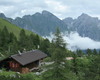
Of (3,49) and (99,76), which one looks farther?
(3,49)

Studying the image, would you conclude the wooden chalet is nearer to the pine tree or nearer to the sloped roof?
the sloped roof

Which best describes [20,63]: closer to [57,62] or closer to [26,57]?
[26,57]

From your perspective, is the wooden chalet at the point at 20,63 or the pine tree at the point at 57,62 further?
the wooden chalet at the point at 20,63

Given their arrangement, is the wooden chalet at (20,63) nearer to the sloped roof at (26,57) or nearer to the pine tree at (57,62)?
the sloped roof at (26,57)

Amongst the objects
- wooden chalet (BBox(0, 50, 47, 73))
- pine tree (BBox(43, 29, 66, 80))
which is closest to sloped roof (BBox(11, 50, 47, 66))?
wooden chalet (BBox(0, 50, 47, 73))

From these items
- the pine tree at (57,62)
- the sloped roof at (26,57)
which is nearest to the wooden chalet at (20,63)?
the sloped roof at (26,57)

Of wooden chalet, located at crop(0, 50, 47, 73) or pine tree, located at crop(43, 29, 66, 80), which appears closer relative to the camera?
pine tree, located at crop(43, 29, 66, 80)

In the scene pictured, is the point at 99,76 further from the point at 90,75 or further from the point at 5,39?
the point at 5,39

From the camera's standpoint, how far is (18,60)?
63.2 m

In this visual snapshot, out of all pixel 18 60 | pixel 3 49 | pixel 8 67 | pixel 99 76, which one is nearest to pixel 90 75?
pixel 99 76

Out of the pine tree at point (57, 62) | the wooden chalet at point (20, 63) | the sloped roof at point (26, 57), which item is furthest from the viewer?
the wooden chalet at point (20, 63)

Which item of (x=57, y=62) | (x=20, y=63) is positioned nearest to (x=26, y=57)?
(x=20, y=63)

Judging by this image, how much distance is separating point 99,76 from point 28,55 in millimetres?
25883

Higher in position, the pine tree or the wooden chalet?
the pine tree
